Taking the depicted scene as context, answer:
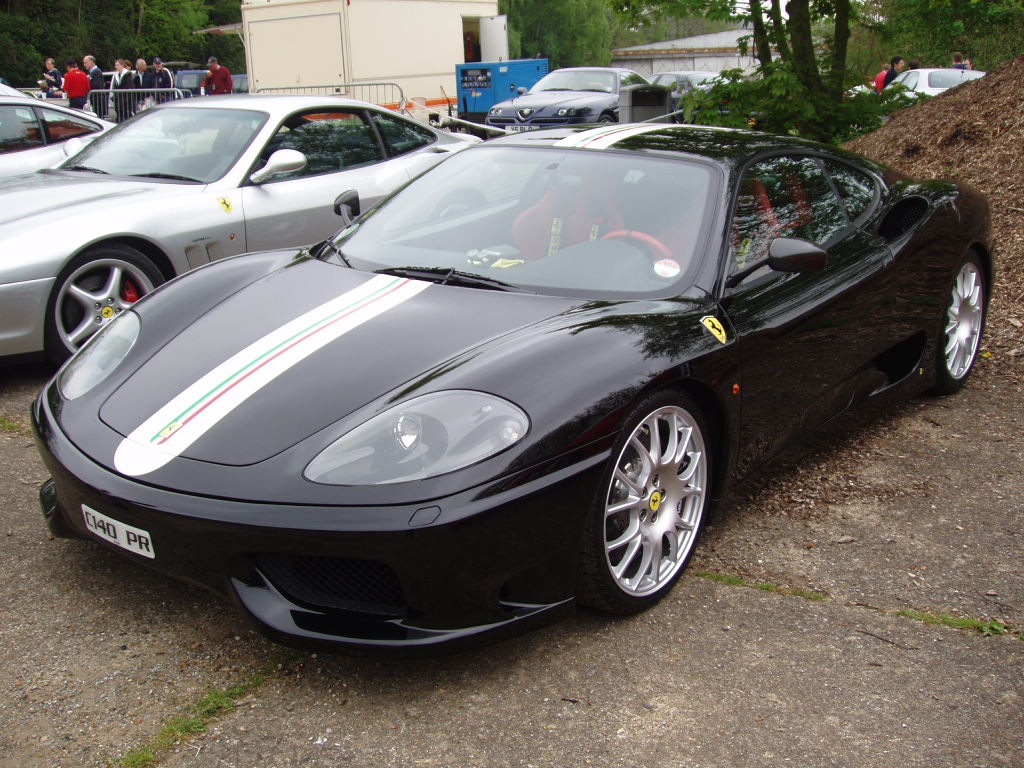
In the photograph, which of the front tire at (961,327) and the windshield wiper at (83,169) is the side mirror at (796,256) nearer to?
the front tire at (961,327)

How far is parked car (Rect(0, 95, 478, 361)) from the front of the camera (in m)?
4.91

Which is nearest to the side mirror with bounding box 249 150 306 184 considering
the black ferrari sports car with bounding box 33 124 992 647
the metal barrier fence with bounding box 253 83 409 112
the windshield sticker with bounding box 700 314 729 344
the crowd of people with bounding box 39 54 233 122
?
the black ferrari sports car with bounding box 33 124 992 647

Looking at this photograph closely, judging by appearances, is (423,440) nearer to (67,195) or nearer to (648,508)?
(648,508)

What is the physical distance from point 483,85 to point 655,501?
68.2 ft

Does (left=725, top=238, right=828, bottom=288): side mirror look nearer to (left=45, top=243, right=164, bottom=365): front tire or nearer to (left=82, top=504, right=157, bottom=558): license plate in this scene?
(left=82, top=504, right=157, bottom=558): license plate

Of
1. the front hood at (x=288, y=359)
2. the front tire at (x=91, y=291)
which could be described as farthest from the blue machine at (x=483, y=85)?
the front hood at (x=288, y=359)

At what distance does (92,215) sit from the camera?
514 centimetres

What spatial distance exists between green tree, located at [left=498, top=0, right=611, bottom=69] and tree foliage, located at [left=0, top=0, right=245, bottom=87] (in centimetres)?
1451

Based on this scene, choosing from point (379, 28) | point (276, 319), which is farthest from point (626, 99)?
point (276, 319)

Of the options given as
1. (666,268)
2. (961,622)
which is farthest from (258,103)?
(961,622)

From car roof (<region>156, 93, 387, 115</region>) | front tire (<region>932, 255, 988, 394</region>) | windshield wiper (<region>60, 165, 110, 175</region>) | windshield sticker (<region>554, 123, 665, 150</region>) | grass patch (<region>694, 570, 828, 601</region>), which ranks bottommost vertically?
grass patch (<region>694, 570, 828, 601</region>)

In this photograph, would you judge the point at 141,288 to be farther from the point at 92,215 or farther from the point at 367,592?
the point at 367,592

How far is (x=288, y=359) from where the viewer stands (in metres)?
2.92

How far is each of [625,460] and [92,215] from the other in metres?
3.50
